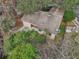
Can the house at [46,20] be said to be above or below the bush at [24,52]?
above

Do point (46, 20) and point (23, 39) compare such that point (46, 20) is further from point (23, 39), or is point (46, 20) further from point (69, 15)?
point (23, 39)

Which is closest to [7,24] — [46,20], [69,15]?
[46,20]

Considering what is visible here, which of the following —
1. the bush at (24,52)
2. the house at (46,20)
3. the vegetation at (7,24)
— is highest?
the house at (46,20)

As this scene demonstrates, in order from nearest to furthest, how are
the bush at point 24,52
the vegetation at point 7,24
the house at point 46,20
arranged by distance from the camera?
the bush at point 24,52 → the house at point 46,20 → the vegetation at point 7,24

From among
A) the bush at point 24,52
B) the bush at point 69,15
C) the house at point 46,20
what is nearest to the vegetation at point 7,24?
the house at point 46,20

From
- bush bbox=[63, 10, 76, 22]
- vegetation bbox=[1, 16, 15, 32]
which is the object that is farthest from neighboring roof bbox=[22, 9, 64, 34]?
vegetation bbox=[1, 16, 15, 32]

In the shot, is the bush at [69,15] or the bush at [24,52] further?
the bush at [69,15]

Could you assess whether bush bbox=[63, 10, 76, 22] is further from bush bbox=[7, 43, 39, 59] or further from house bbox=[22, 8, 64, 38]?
bush bbox=[7, 43, 39, 59]

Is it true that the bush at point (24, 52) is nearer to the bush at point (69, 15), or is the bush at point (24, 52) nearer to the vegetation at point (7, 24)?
the vegetation at point (7, 24)
